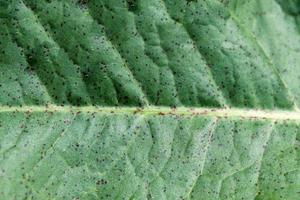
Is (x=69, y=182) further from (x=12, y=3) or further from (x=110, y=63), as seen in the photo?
(x=12, y=3)

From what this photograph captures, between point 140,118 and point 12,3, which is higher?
point 12,3

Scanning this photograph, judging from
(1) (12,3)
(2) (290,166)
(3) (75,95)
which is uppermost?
(1) (12,3)

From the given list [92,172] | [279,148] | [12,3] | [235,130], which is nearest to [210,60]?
[235,130]

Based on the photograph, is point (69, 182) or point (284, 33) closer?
point (69, 182)

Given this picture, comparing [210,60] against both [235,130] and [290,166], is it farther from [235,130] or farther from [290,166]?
[290,166]
